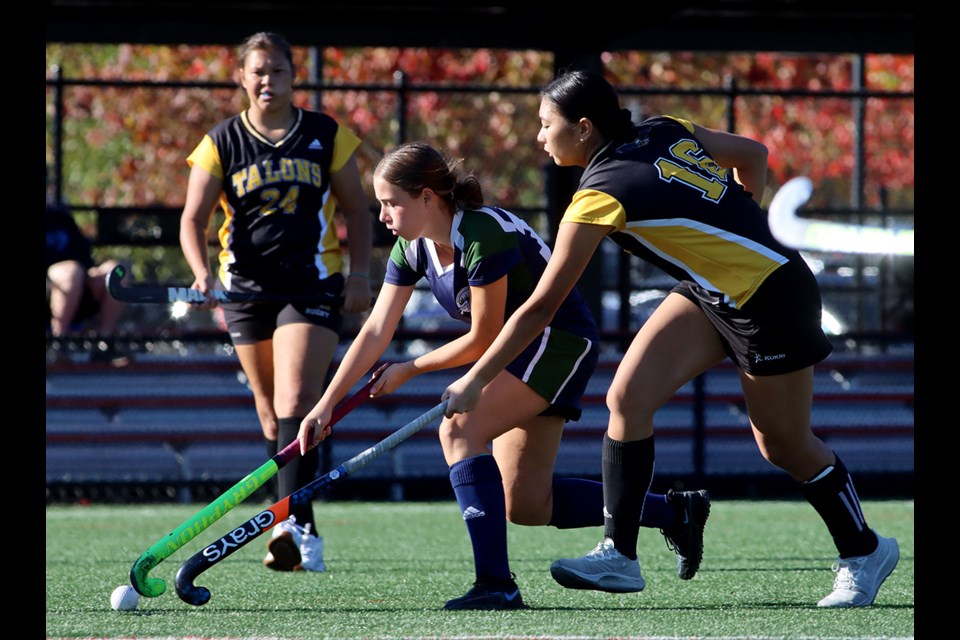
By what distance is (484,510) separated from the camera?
14.3 ft

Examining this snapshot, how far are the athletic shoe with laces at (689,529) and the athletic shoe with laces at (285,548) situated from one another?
1467mm

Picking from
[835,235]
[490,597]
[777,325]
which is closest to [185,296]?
[490,597]

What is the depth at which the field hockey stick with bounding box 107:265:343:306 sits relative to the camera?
19.0 feet

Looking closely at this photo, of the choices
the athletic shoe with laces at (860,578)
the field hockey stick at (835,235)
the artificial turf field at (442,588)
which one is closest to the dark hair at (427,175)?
the artificial turf field at (442,588)

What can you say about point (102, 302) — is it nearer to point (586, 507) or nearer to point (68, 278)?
point (68, 278)

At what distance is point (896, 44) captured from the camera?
1057 centimetres

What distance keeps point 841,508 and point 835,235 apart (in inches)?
343

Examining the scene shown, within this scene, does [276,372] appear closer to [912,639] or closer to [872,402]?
[912,639]

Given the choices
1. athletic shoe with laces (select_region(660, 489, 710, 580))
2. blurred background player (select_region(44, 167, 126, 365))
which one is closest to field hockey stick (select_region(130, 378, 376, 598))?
athletic shoe with laces (select_region(660, 489, 710, 580))

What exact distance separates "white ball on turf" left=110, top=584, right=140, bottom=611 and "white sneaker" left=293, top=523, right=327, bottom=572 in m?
1.21

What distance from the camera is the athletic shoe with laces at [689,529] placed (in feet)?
15.6
